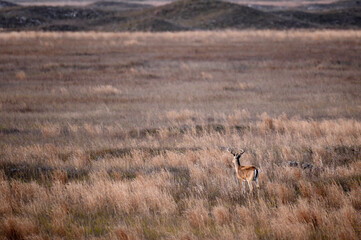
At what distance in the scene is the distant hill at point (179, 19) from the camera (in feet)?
199

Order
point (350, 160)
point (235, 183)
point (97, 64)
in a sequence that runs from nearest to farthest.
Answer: point (235, 183) → point (350, 160) → point (97, 64)

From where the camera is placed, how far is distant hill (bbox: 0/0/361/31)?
60.6 m

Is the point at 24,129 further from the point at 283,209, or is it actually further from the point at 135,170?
the point at 283,209

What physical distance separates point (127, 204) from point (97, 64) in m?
22.2

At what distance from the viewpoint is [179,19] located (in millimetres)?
70125

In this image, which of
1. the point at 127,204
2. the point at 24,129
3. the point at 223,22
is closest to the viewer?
the point at 127,204

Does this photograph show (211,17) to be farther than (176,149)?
Yes

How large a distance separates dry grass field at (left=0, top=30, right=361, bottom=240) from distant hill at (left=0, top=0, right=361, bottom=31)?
3500 cm

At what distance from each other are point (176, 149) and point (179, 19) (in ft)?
205

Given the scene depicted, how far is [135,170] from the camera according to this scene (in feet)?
29.8

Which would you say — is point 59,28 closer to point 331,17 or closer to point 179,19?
point 179,19

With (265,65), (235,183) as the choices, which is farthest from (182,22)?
(235,183)

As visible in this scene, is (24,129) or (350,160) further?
(24,129)

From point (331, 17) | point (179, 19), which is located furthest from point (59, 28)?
point (331, 17)
